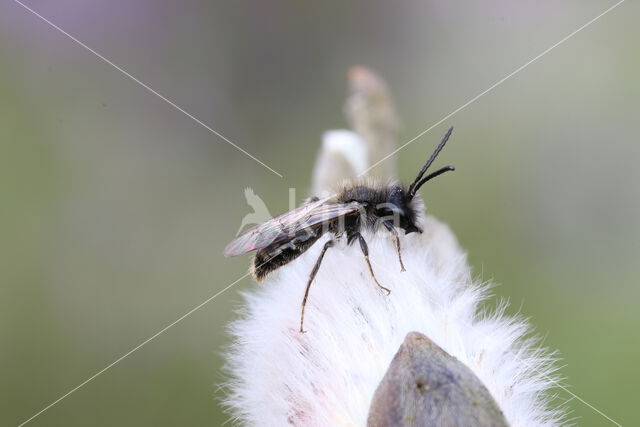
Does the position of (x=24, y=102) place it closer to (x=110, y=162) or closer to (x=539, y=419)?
(x=110, y=162)

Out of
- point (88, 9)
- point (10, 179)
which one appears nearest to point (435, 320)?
point (10, 179)

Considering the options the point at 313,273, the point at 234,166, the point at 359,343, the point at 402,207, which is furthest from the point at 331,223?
the point at 234,166

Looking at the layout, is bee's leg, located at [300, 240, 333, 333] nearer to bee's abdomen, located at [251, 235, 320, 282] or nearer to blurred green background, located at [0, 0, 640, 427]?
bee's abdomen, located at [251, 235, 320, 282]

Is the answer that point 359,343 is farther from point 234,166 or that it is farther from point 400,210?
point 234,166

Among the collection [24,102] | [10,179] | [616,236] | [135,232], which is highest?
[24,102]

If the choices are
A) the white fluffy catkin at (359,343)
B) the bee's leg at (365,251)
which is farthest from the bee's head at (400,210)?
the white fluffy catkin at (359,343)

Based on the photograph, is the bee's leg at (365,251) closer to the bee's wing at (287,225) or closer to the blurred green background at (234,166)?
the bee's wing at (287,225)

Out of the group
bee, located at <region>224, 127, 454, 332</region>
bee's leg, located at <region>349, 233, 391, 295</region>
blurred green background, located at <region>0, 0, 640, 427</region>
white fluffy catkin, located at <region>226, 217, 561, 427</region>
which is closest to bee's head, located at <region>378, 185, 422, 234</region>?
bee, located at <region>224, 127, 454, 332</region>

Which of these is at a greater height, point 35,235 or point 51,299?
point 35,235
